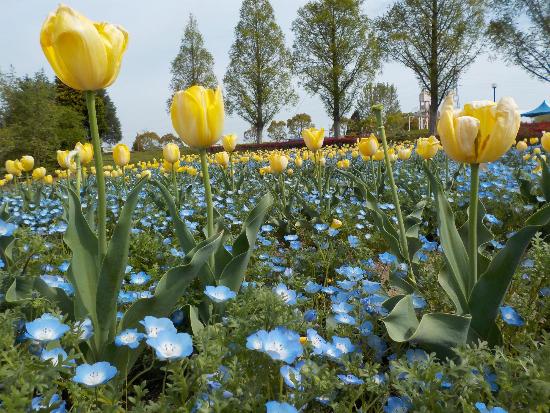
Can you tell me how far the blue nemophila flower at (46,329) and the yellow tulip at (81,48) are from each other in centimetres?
60

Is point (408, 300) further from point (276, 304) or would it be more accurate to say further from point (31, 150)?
point (31, 150)

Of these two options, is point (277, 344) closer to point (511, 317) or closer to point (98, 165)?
point (98, 165)

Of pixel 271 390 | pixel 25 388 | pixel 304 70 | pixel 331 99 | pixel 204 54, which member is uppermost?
pixel 204 54

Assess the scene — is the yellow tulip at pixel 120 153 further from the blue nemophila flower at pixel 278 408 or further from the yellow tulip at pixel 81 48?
the blue nemophila flower at pixel 278 408

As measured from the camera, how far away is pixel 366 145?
3.16 meters

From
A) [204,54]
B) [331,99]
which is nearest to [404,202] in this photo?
[331,99]

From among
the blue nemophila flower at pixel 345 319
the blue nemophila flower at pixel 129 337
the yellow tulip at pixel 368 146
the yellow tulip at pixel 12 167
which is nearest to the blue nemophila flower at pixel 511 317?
the blue nemophila flower at pixel 345 319

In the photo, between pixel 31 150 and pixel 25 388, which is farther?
pixel 31 150

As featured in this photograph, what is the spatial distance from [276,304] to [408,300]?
1.26 ft

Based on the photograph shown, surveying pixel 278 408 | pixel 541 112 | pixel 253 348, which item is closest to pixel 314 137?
pixel 253 348

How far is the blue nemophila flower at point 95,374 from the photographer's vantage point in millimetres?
951

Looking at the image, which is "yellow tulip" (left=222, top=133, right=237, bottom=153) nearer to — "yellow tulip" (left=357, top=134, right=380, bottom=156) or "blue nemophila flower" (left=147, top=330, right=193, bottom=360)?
"yellow tulip" (left=357, top=134, right=380, bottom=156)

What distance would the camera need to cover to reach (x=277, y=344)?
1.03 meters

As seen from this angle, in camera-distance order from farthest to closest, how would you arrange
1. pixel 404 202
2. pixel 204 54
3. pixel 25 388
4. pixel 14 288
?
1. pixel 204 54
2. pixel 404 202
3. pixel 14 288
4. pixel 25 388
